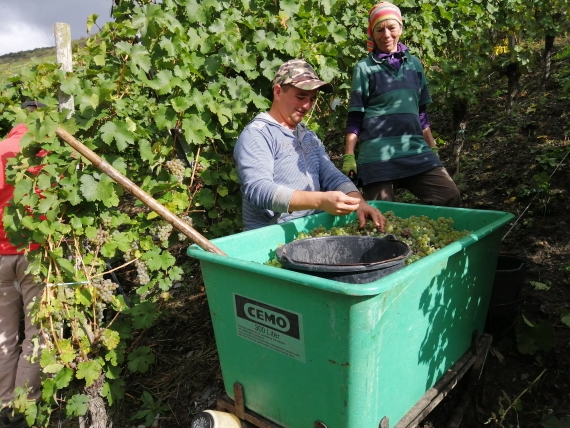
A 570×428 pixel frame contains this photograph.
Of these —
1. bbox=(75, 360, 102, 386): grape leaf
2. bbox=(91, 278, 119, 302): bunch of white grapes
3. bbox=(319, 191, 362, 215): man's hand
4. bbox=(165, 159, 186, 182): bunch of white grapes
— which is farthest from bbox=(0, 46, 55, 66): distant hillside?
bbox=(319, 191, 362, 215): man's hand

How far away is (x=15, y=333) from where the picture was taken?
2.80 metres

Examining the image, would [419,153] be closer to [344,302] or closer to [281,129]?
[281,129]

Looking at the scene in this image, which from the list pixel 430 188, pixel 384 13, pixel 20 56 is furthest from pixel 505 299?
pixel 20 56

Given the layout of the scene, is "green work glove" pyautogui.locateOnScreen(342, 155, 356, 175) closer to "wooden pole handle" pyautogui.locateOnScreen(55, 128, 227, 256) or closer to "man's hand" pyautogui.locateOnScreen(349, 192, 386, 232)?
"man's hand" pyautogui.locateOnScreen(349, 192, 386, 232)

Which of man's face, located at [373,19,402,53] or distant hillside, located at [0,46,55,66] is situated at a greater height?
distant hillside, located at [0,46,55,66]

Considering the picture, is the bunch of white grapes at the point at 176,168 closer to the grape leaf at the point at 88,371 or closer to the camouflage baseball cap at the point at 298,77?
the camouflage baseball cap at the point at 298,77

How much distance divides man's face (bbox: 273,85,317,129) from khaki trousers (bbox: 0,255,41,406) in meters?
1.73

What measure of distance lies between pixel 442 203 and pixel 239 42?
1.48 metres

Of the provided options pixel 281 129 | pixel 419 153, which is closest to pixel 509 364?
pixel 419 153

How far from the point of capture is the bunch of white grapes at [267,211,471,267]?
1.84 meters

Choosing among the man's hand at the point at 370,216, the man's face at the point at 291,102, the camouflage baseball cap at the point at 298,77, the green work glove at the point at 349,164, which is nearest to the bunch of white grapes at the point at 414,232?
the man's hand at the point at 370,216

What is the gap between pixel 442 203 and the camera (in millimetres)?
2689

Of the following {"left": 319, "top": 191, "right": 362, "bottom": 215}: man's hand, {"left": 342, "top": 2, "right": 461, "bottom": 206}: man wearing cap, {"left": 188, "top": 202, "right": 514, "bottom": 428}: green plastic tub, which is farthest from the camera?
{"left": 342, "top": 2, "right": 461, "bottom": 206}: man wearing cap

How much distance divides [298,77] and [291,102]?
0.41 feet
